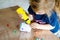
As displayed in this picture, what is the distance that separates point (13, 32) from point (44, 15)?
1.46 ft

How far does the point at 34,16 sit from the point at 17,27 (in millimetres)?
384

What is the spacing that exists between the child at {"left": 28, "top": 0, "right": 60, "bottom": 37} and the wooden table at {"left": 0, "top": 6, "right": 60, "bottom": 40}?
0.48 ft

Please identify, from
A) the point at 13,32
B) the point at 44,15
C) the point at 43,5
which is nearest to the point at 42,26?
the point at 44,15

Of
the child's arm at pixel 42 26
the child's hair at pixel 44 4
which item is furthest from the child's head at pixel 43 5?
the child's arm at pixel 42 26

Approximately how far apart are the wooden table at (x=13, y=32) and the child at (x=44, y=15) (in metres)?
0.15

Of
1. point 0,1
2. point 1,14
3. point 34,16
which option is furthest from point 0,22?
point 0,1

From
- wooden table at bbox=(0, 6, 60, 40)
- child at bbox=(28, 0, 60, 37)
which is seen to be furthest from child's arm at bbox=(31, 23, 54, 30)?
wooden table at bbox=(0, 6, 60, 40)

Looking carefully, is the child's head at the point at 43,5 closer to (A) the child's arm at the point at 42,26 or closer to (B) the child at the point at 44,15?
(B) the child at the point at 44,15

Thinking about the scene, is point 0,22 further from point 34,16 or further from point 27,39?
point 34,16

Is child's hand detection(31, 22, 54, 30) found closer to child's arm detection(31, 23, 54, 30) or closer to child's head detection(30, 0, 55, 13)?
child's arm detection(31, 23, 54, 30)

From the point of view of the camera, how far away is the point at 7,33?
1126 mm

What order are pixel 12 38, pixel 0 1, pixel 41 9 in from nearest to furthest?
pixel 12 38 < pixel 41 9 < pixel 0 1

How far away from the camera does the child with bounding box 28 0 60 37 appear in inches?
50.0

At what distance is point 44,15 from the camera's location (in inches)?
57.0
